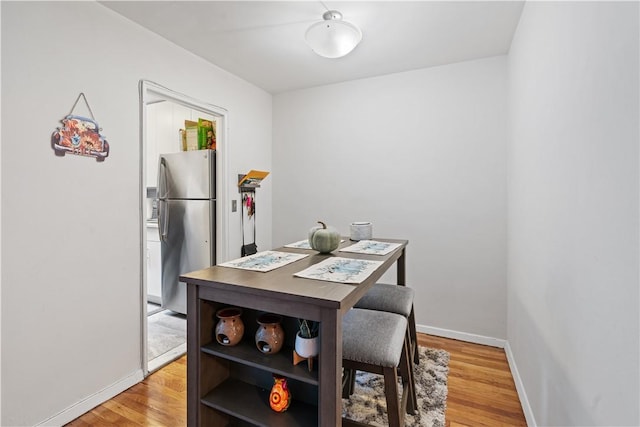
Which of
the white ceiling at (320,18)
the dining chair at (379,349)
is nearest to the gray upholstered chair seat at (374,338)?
the dining chair at (379,349)

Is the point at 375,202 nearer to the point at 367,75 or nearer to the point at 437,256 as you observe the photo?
the point at 437,256

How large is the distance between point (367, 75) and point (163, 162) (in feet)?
7.38

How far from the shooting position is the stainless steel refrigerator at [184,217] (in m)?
3.01

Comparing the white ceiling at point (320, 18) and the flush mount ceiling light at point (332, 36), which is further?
the white ceiling at point (320, 18)

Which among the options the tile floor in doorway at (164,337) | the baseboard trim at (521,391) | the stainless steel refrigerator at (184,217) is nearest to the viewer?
the baseboard trim at (521,391)

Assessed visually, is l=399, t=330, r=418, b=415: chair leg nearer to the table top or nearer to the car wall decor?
the table top

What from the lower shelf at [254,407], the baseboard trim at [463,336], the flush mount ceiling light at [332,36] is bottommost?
the baseboard trim at [463,336]

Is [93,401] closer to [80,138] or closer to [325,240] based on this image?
[80,138]

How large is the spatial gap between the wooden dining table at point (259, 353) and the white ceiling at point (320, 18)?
1636 millimetres

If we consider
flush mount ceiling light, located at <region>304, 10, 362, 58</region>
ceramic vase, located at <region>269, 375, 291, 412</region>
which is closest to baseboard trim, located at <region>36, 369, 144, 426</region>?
ceramic vase, located at <region>269, 375, 291, 412</region>

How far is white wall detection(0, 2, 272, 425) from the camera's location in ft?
5.07

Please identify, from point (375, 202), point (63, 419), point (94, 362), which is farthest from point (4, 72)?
point (375, 202)

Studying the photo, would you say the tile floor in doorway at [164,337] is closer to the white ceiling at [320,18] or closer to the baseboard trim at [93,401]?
the baseboard trim at [93,401]

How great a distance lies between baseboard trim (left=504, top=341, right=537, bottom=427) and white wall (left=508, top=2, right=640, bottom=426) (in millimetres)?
58
